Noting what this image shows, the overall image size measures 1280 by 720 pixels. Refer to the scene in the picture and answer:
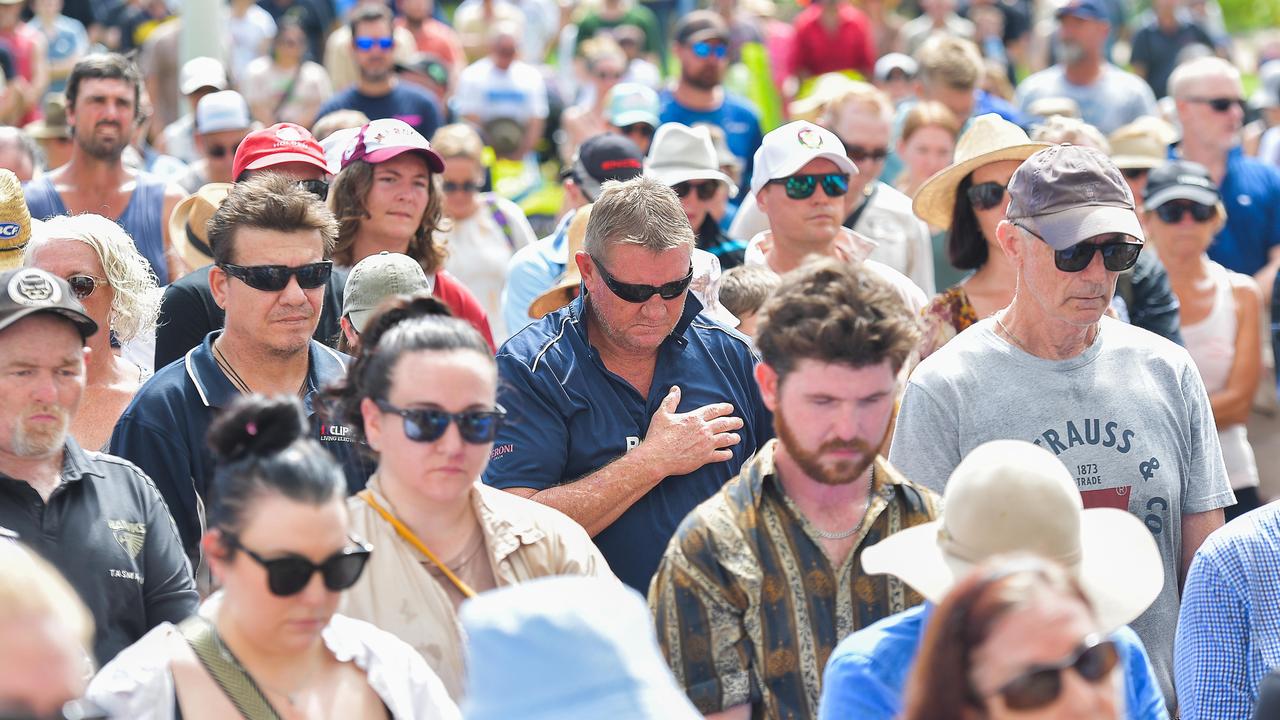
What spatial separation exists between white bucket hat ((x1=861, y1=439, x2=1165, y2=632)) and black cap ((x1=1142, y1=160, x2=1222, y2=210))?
4.06 m

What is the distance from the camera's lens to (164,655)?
3084 mm

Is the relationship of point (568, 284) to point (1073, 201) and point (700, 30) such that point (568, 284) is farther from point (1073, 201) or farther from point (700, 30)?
point (700, 30)

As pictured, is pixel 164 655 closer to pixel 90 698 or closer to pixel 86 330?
pixel 90 698

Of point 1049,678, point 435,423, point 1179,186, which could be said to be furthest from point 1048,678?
point 1179,186

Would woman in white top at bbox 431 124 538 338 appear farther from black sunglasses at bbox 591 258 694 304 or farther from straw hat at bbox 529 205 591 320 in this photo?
black sunglasses at bbox 591 258 694 304

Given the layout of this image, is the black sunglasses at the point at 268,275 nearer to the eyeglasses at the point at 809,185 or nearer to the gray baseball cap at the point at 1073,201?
the gray baseball cap at the point at 1073,201

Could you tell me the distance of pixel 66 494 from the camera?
3.88 metres

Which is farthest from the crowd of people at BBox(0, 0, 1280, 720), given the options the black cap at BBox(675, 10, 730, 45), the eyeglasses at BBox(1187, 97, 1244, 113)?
the black cap at BBox(675, 10, 730, 45)

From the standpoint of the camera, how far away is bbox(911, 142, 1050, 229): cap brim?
5.70 meters

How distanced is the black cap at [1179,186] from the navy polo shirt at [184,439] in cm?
398

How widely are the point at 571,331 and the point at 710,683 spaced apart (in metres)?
1.49

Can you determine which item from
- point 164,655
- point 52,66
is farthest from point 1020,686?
point 52,66

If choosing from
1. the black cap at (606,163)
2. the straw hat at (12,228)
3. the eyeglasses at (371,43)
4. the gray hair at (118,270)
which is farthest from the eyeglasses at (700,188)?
the eyeglasses at (371,43)

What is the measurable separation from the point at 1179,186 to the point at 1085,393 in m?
3.00
